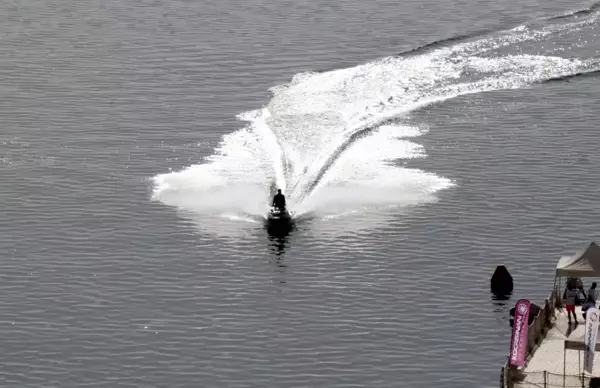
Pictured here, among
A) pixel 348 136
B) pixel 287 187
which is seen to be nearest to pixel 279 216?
pixel 287 187

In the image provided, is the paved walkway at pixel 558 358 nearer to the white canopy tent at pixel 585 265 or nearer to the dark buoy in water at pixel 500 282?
the white canopy tent at pixel 585 265

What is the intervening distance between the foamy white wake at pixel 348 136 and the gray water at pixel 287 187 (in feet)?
1.06

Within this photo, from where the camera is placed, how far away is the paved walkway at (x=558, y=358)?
87000mm

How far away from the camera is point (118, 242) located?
4766 inches

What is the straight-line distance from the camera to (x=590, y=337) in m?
87.1

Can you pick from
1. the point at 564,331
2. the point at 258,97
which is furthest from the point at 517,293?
the point at 258,97

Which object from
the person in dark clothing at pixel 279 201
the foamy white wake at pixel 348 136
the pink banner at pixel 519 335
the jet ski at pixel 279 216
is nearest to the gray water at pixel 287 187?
the foamy white wake at pixel 348 136

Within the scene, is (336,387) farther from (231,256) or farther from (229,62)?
(229,62)

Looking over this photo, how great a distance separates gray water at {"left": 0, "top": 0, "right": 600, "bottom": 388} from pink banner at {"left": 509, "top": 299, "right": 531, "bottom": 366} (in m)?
6.66

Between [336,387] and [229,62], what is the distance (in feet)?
280

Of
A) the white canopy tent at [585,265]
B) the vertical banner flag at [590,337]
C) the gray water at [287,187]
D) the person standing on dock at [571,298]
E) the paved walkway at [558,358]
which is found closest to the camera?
the vertical banner flag at [590,337]

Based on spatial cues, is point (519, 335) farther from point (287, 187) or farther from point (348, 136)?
point (348, 136)

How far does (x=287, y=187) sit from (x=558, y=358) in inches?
1730

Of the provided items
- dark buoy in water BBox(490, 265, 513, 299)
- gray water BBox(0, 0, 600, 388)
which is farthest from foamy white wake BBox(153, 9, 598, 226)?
dark buoy in water BBox(490, 265, 513, 299)
